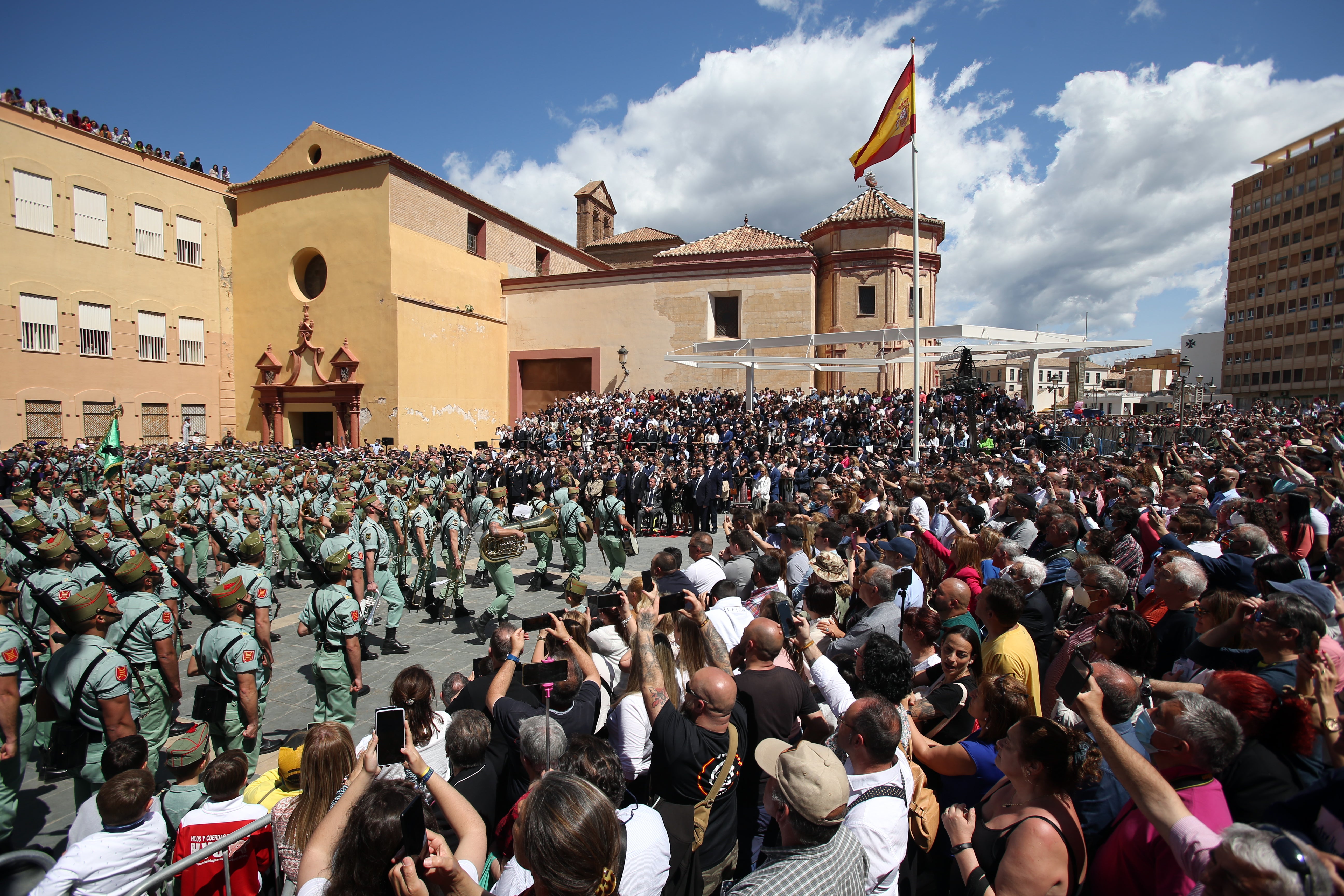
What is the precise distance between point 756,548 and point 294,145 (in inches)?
1278

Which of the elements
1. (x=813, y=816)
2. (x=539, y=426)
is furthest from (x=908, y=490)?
(x=539, y=426)

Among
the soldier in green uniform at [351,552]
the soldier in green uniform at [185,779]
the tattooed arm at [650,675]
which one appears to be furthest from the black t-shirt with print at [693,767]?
the soldier in green uniform at [351,552]

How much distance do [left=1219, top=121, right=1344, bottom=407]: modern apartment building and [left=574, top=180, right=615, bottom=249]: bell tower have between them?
181 feet

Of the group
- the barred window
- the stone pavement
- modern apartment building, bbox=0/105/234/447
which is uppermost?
modern apartment building, bbox=0/105/234/447

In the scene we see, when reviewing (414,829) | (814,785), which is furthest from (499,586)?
(814,785)

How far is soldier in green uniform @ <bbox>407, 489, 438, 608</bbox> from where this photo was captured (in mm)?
8992

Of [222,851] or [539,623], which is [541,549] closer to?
[539,623]

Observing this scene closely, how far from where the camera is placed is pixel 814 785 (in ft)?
6.61

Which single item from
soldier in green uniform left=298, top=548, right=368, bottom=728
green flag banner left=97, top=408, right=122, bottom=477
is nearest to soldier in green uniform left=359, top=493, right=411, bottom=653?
soldier in green uniform left=298, top=548, right=368, bottom=728

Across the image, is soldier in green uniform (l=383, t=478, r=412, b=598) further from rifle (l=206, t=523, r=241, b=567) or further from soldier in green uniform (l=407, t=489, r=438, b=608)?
rifle (l=206, t=523, r=241, b=567)

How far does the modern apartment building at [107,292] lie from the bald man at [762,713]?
31.9 metres

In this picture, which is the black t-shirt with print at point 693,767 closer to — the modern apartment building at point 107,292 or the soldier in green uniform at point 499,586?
the soldier in green uniform at point 499,586

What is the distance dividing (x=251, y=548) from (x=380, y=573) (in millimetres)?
2500

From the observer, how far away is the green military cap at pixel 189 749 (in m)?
3.19
